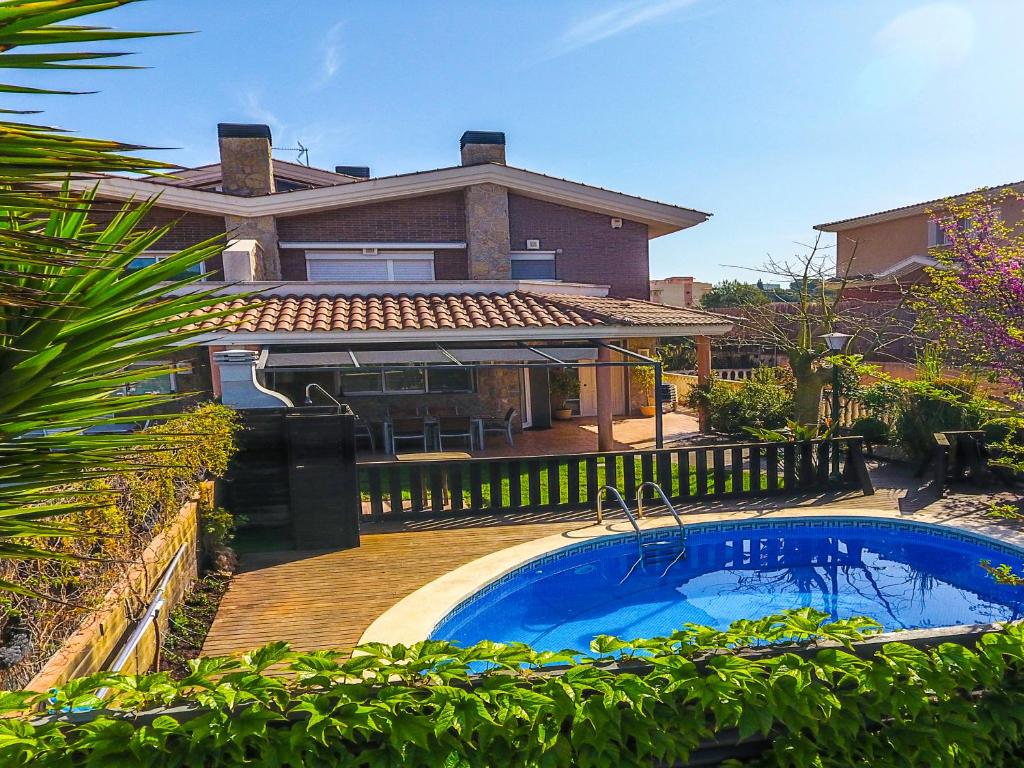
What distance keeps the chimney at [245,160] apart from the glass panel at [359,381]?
18.9ft

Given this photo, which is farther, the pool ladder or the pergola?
the pergola

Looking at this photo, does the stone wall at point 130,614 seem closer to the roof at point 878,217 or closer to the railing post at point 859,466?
the railing post at point 859,466

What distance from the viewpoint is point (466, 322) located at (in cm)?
1530

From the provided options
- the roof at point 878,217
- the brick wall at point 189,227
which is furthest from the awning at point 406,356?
the roof at point 878,217

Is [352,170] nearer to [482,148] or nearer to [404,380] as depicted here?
[482,148]

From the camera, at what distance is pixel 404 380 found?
19469mm

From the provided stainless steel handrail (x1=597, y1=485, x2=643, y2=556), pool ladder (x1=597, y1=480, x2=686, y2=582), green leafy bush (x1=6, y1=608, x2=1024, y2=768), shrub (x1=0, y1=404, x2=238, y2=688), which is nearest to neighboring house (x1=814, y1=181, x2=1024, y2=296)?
pool ladder (x1=597, y1=480, x2=686, y2=582)

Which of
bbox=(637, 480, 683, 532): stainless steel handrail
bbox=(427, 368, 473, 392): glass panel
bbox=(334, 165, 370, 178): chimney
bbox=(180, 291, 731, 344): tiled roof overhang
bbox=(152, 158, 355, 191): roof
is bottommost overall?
bbox=(637, 480, 683, 532): stainless steel handrail

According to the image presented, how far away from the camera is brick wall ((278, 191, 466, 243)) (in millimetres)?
18641

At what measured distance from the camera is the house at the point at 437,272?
1554cm

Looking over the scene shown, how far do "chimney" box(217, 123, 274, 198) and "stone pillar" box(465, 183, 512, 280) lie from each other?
19.6 feet

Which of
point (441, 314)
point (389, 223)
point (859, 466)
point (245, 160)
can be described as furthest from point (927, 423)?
→ point (245, 160)

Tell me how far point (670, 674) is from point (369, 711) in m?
1.66

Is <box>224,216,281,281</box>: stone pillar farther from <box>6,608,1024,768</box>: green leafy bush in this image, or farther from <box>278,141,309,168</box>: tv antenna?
<box>278,141,309,168</box>: tv antenna
